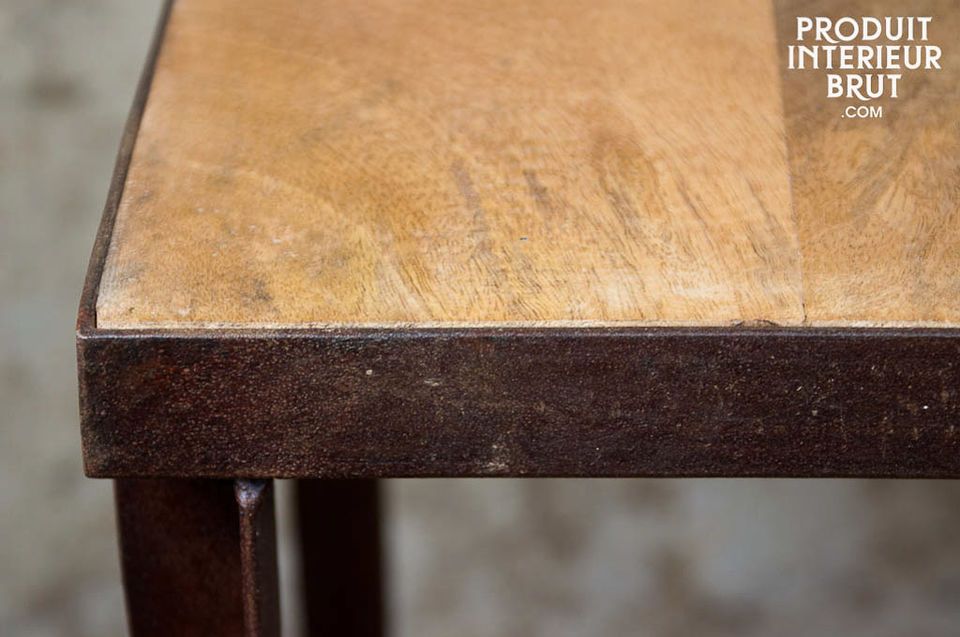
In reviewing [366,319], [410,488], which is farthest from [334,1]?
[410,488]

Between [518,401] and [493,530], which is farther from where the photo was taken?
[493,530]

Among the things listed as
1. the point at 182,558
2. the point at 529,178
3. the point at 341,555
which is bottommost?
the point at 341,555

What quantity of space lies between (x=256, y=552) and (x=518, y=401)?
0.19 meters

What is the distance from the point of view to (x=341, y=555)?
1.54 metres

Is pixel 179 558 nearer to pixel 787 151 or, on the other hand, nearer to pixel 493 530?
pixel 787 151

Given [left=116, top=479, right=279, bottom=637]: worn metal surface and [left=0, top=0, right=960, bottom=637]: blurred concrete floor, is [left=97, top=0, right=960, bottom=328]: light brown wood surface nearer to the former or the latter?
[left=116, top=479, right=279, bottom=637]: worn metal surface

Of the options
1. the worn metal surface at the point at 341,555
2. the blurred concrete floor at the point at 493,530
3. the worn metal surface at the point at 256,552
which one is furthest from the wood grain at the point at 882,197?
the blurred concrete floor at the point at 493,530

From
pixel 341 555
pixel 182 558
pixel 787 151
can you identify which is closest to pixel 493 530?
pixel 341 555

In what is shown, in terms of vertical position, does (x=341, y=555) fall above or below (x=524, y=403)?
below

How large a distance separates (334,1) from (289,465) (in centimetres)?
39

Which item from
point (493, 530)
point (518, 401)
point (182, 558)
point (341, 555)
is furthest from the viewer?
point (493, 530)

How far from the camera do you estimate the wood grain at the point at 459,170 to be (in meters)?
0.76

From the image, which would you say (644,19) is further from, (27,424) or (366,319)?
(27,424)

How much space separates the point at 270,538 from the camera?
869 mm
